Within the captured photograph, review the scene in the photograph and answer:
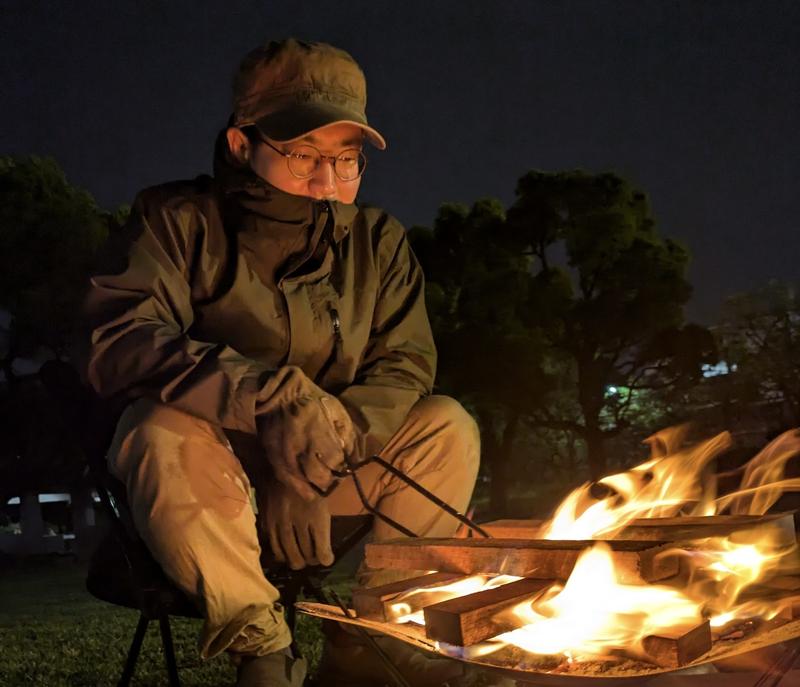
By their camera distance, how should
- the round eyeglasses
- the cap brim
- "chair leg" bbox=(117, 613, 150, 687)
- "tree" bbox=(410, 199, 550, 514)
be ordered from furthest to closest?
1. "tree" bbox=(410, 199, 550, 514)
2. the round eyeglasses
3. the cap brim
4. "chair leg" bbox=(117, 613, 150, 687)

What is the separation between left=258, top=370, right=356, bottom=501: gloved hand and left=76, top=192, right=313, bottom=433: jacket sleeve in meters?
0.04

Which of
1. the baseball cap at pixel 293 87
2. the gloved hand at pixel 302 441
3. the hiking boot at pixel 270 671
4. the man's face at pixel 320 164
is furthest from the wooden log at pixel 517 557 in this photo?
the baseball cap at pixel 293 87

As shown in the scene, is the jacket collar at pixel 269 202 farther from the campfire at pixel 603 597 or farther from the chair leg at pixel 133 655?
the chair leg at pixel 133 655

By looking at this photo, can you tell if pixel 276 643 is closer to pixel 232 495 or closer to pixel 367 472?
pixel 232 495

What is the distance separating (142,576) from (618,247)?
17358 mm

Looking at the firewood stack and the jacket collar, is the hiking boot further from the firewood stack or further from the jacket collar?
the jacket collar

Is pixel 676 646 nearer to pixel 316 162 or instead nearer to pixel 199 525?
pixel 199 525

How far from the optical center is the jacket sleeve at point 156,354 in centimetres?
202

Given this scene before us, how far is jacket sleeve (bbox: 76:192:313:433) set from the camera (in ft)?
Result: 6.62

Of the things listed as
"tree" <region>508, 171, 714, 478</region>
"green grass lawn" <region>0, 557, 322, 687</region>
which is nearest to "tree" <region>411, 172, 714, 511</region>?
"tree" <region>508, 171, 714, 478</region>

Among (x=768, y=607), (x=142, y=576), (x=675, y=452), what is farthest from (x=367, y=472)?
(x=768, y=607)

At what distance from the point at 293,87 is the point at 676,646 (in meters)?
1.90

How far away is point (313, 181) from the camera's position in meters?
2.51

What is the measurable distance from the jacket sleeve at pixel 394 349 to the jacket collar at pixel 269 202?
24 cm
